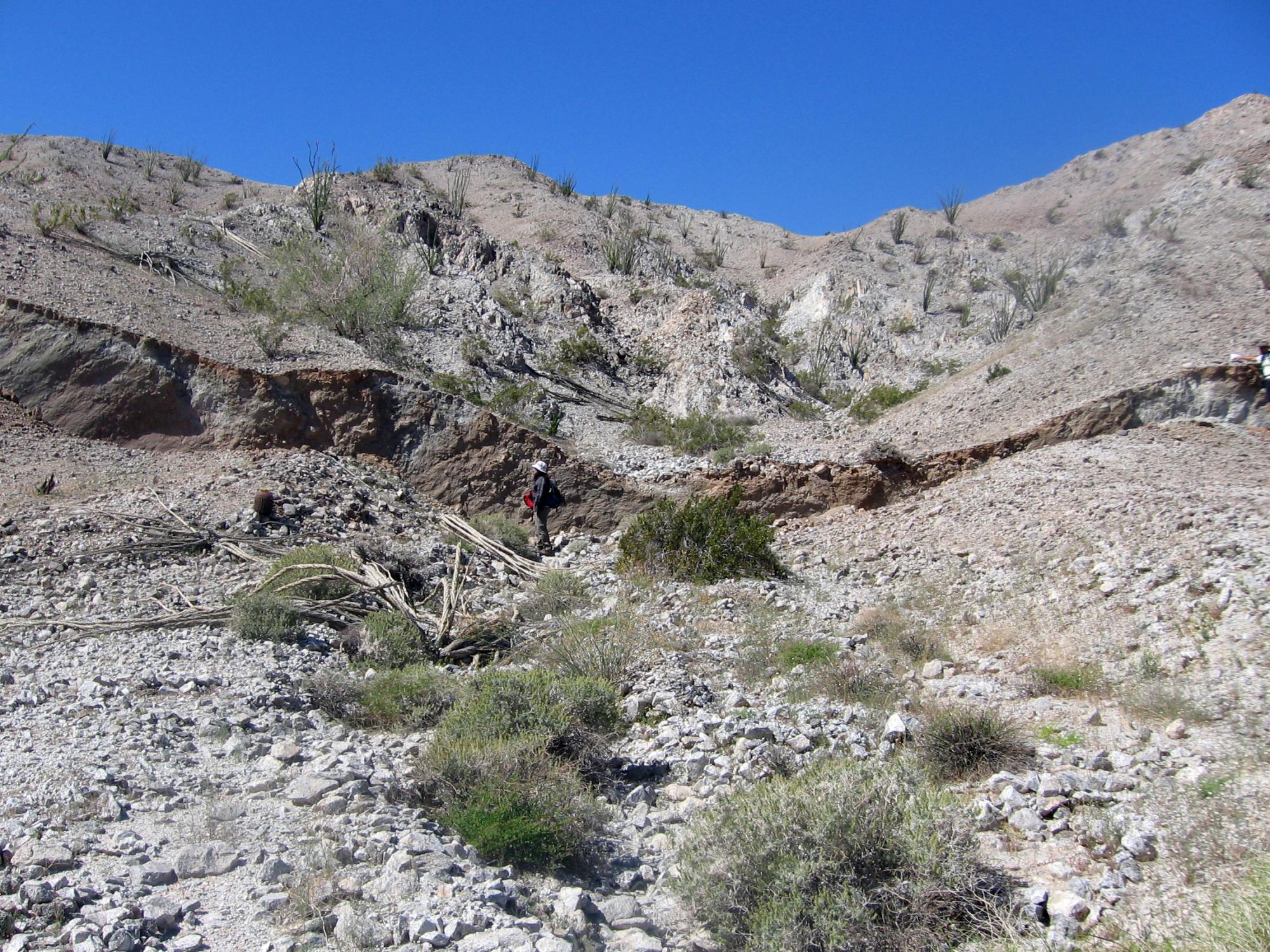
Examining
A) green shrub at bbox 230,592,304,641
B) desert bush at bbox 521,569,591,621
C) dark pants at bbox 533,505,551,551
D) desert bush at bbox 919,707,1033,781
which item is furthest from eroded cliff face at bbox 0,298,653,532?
→ desert bush at bbox 919,707,1033,781

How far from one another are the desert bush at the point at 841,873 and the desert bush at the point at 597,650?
2.84 m

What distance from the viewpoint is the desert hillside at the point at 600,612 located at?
372 centimetres

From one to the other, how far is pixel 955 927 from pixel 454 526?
8.56 metres

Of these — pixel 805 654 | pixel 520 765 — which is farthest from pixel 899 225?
pixel 520 765

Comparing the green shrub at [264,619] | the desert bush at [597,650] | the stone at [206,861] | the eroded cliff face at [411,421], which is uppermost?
the eroded cliff face at [411,421]

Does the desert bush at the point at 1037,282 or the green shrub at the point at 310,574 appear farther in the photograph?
the desert bush at the point at 1037,282

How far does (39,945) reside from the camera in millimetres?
3070

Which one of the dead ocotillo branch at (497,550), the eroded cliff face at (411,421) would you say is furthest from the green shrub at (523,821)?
the eroded cliff face at (411,421)

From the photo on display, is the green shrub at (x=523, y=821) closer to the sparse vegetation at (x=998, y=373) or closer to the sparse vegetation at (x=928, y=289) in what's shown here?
the sparse vegetation at (x=998, y=373)

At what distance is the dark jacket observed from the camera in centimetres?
1145

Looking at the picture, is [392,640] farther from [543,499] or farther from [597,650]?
[543,499]

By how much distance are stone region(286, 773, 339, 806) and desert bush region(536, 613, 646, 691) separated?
2.32 meters

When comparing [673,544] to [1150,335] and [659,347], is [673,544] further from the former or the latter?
[659,347]

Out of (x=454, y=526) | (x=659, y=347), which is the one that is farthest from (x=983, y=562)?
(x=659, y=347)
